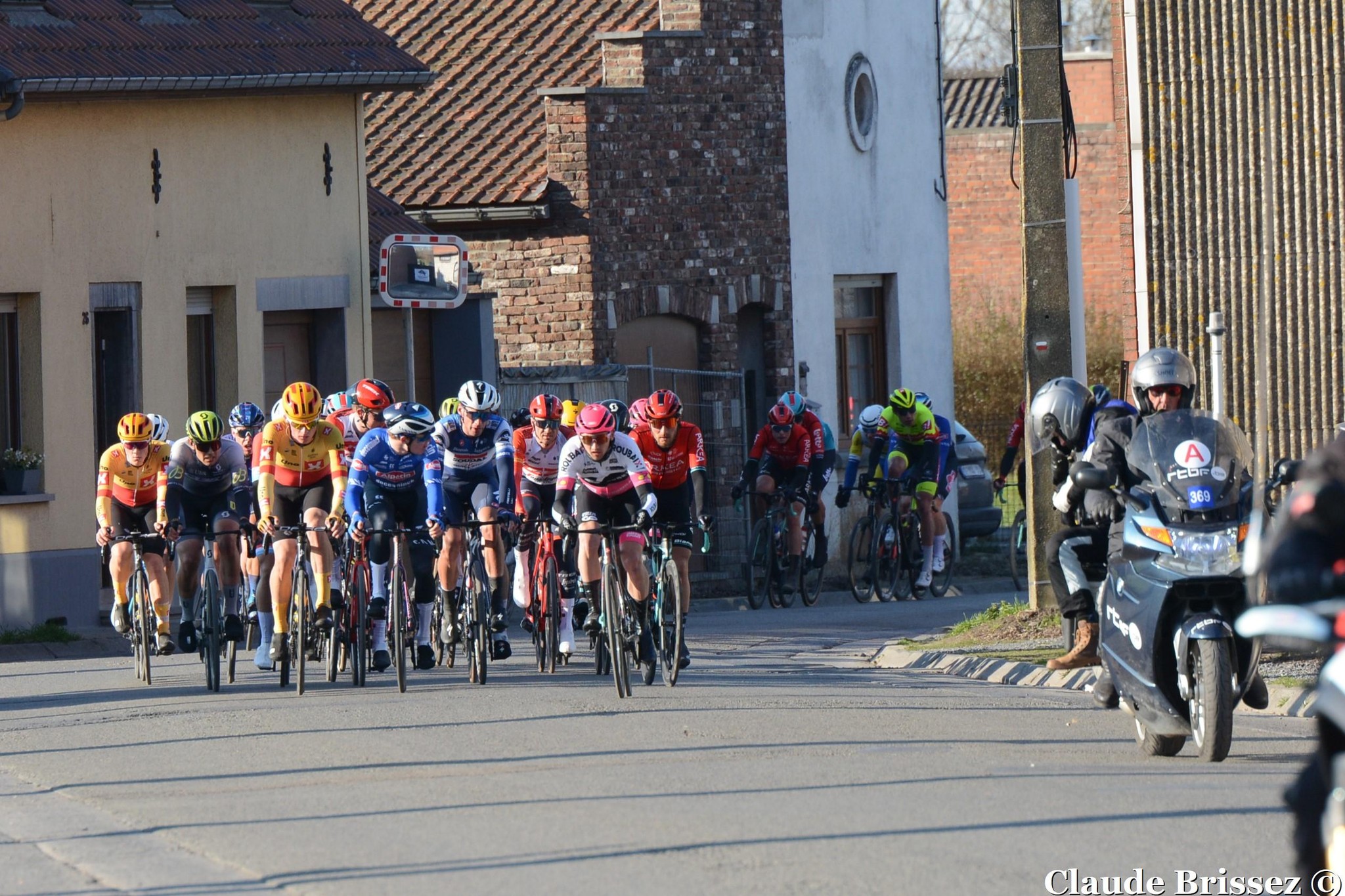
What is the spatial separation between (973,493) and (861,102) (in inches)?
212

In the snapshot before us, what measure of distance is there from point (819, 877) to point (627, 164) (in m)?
19.0

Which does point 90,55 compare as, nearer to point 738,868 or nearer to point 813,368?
point 813,368

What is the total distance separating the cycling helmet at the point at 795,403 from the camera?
73.0 feet

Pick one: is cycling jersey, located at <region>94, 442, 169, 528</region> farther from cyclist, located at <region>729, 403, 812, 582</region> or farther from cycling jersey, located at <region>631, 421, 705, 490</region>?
cyclist, located at <region>729, 403, 812, 582</region>

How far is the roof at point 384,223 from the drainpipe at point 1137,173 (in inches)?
443

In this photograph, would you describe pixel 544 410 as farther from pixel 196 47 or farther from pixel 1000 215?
pixel 1000 215

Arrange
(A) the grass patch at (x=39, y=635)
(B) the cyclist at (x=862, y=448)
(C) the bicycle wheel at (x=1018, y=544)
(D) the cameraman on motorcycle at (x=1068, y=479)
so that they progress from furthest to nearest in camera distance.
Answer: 1. (B) the cyclist at (x=862, y=448)
2. (C) the bicycle wheel at (x=1018, y=544)
3. (A) the grass patch at (x=39, y=635)
4. (D) the cameraman on motorcycle at (x=1068, y=479)

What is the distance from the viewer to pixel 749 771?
961 cm

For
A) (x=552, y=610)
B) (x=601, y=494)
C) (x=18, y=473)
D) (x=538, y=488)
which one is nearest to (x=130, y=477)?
(x=538, y=488)

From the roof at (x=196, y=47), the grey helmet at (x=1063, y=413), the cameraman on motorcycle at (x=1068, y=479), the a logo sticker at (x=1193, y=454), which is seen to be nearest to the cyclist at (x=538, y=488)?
the cameraman on motorcycle at (x=1068, y=479)

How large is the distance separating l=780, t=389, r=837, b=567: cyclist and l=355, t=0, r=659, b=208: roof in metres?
4.97

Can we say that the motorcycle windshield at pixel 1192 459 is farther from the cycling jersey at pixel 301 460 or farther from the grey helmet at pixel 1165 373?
the cycling jersey at pixel 301 460

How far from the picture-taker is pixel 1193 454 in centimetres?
962

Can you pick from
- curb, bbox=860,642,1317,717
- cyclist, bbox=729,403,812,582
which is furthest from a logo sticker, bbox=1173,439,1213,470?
cyclist, bbox=729,403,812,582
